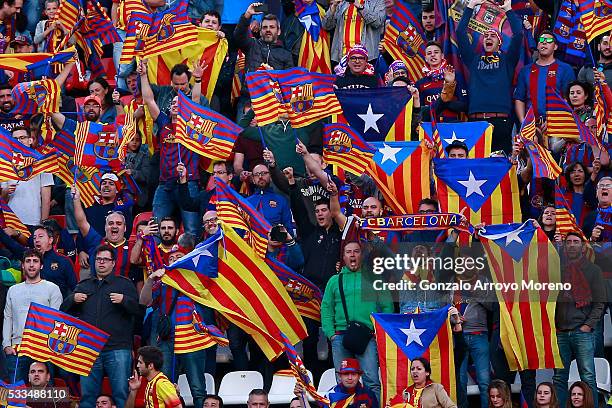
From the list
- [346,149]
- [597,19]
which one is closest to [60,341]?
[346,149]

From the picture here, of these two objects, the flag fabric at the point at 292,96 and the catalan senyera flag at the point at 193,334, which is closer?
the catalan senyera flag at the point at 193,334

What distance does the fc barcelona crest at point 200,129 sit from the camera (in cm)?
2397

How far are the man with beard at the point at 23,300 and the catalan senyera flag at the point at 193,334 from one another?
1265 millimetres

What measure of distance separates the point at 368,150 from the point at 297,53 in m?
2.97

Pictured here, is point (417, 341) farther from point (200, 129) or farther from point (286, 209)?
point (200, 129)

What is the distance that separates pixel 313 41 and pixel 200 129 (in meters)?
2.91

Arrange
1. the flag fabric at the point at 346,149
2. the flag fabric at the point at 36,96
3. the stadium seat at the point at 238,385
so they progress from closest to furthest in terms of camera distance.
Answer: the stadium seat at the point at 238,385 → the flag fabric at the point at 346,149 → the flag fabric at the point at 36,96

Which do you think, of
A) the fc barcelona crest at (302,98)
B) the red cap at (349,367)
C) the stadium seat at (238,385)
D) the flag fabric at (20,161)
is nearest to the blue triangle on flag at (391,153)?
the fc barcelona crest at (302,98)

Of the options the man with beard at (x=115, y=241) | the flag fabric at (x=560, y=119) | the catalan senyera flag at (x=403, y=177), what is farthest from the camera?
the flag fabric at (x=560, y=119)

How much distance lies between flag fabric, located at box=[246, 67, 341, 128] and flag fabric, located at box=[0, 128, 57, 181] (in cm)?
230

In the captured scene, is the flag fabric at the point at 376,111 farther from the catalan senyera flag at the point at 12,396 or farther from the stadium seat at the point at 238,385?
the catalan senyera flag at the point at 12,396

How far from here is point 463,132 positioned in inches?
961

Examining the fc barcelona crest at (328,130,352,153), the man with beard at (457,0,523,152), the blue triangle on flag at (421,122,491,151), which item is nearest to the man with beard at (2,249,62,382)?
the fc barcelona crest at (328,130,352,153)

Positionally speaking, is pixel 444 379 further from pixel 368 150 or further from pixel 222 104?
pixel 222 104
